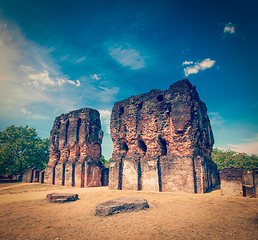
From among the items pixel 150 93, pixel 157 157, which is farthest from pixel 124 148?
pixel 150 93

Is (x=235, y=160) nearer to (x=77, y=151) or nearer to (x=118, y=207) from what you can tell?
(x=77, y=151)

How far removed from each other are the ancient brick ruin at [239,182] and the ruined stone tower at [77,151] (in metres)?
11.2

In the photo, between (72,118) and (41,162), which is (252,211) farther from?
(41,162)

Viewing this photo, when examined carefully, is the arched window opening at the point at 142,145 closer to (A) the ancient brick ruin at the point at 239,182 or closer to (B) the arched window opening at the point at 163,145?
(B) the arched window opening at the point at 163,145

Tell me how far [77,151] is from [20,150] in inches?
386

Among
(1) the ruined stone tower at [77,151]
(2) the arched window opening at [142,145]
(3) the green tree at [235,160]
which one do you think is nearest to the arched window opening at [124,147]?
(2) the arched window opening at [142,145]

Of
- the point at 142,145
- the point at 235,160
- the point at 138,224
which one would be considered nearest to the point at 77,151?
the point at 142,145

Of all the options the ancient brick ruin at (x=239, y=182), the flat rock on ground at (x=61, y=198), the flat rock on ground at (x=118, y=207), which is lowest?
the flat rock on ground at (x=61, y=198)

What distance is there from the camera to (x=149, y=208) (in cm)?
614

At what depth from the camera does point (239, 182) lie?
8.30m

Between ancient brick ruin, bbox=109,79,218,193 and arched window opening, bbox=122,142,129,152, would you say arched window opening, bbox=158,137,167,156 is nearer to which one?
ancient brick ruin, bbox=109,79,218,193

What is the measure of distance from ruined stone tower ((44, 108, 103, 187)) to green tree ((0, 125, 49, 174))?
14.9ft

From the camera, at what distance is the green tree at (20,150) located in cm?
1920

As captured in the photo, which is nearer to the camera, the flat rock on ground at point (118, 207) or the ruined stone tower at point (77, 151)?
the flat rock on ground at point (118, 207)
